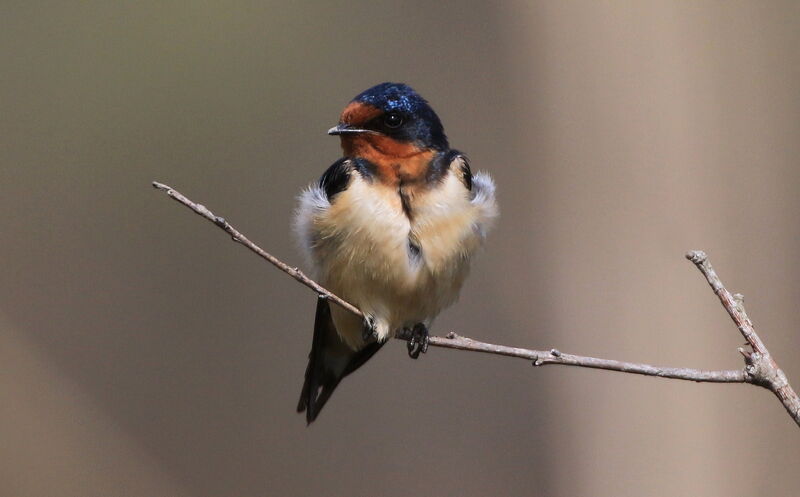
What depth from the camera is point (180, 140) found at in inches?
244

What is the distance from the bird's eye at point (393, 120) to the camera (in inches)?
113

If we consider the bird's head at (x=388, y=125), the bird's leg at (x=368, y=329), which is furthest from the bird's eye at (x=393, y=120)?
the bird's leg at (x=368, y=329)

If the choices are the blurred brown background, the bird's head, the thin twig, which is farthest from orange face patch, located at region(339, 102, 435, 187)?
the blurred brown background

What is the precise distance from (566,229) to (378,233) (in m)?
2.05

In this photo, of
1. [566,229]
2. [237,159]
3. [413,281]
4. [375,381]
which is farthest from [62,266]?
[413,281]

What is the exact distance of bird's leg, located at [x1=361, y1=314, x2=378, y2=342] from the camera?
112 inches

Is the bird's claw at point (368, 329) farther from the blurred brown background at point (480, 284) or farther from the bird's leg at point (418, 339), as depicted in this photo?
the blurred brown background at point (480, 284)

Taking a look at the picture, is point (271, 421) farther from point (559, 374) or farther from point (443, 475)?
point (559, 374)

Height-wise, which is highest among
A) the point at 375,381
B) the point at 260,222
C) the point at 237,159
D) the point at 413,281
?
the point at 237,159

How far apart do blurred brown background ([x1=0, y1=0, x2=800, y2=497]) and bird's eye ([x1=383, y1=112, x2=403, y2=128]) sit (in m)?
1.70

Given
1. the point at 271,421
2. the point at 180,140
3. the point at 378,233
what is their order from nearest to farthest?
the point at 378,233 → the point at 271,421 → the point at 180,140

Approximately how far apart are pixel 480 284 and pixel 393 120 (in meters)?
2.17

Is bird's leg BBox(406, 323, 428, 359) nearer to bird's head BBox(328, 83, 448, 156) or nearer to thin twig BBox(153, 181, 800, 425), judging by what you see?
bird's head BBox(328, 83, 448, 156)

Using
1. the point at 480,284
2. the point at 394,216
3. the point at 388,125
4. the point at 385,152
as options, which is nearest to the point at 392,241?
the point at 394,216
